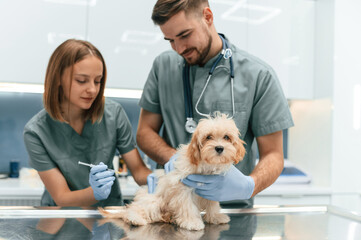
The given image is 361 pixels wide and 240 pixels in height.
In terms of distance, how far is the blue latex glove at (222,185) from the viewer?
1054mm

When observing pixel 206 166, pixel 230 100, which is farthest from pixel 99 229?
pixel 230 100

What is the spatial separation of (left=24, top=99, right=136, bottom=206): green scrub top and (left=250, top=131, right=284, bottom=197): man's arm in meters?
0.68

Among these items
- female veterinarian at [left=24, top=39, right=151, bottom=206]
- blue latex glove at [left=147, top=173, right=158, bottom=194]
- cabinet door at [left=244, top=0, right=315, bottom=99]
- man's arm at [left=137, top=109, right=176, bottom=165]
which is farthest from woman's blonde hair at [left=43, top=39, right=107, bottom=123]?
cabinet door at [left=244, top=0, right=315, bottom=99]

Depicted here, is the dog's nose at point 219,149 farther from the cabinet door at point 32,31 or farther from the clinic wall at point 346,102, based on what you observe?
the clinic wall at point 346,102

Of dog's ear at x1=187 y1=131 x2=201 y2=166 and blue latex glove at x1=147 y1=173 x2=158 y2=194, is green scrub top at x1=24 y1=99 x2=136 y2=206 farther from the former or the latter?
dog's ear at x1=187 y1=131 x2=201 y2=166

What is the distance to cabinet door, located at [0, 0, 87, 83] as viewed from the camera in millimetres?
2505

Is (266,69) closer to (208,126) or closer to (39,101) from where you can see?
(208,126)

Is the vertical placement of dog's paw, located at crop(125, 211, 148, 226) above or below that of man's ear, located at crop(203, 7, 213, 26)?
below

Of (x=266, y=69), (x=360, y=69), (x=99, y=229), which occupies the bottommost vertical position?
(x=99, y=229)

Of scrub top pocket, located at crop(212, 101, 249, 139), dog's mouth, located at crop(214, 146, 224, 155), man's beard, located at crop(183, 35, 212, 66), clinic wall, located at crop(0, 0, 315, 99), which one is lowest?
dog's mouth, located at crop(214, 146, 224, 155)

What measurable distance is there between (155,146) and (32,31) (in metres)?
1.67

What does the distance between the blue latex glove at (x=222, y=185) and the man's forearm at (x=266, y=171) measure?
72mm

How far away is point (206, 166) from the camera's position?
3.46 feet

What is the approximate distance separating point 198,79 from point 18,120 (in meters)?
2.12
